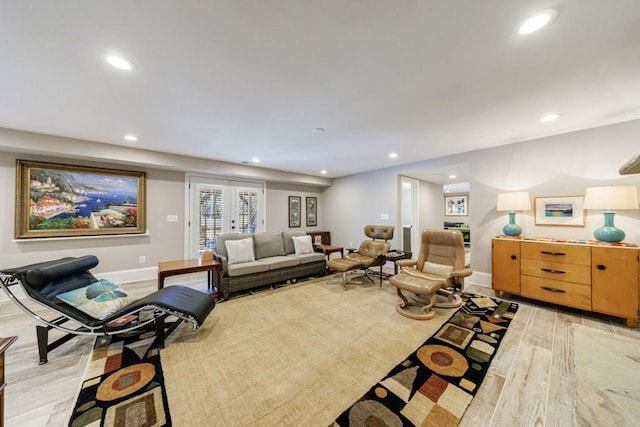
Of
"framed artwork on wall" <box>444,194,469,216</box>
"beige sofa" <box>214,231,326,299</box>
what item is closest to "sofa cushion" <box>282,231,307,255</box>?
"beige sofa" <box>214,231,326,299</box>

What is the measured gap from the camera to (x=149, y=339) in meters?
2.32

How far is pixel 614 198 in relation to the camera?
2646 millimetres

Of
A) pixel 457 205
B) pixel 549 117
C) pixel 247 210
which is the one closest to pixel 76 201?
pixel 247 210

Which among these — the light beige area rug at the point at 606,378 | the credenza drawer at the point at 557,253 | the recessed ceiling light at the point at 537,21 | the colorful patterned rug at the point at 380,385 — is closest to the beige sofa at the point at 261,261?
the colorful patterned rug at the point at 380,385

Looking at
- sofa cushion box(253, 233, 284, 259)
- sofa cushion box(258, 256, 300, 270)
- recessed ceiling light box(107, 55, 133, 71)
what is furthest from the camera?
sofa cushion box(253, 233, 284, 259)

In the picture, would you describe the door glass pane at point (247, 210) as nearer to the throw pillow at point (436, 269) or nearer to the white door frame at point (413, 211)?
the white door frame at point (413, 211)

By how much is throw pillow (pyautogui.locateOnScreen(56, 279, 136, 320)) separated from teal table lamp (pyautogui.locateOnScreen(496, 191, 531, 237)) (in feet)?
16.1

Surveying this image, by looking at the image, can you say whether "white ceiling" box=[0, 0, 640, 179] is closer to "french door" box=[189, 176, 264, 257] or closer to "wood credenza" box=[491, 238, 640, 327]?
"wood credenza" box=[491, 238, 640, 327]

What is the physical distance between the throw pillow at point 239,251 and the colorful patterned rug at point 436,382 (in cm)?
279

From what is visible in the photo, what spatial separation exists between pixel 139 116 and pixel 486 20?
3.32 metres

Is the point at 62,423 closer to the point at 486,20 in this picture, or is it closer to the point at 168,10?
the point at 168,10

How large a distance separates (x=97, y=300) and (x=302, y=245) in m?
3.05

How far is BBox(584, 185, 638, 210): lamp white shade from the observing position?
102 inches

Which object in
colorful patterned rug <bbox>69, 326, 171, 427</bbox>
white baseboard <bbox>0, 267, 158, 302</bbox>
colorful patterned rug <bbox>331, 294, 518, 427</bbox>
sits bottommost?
colorful patterned rug <bbox>331, 294, 518, 427</bbox>
